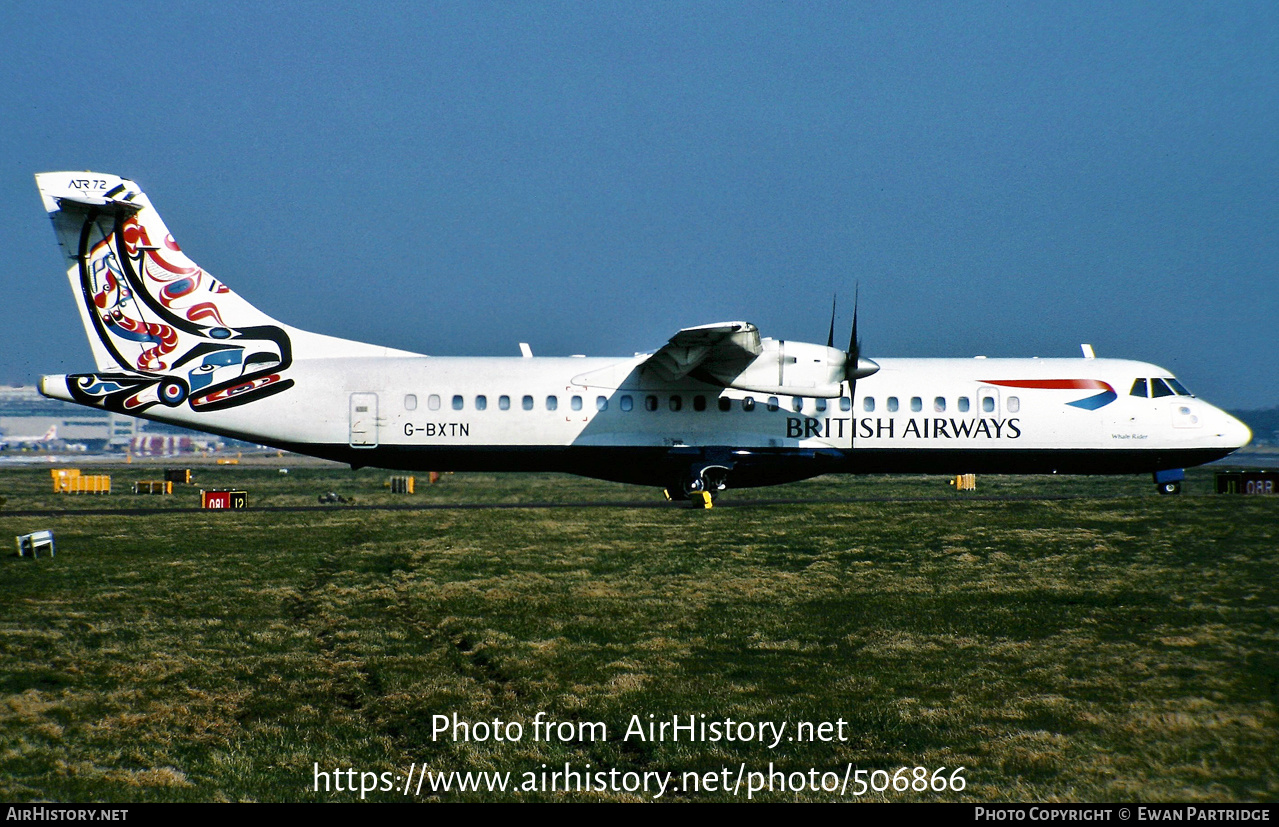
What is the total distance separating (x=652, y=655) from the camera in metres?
10.5

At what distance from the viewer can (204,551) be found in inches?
731

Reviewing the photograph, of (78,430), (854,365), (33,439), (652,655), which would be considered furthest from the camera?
(78,430)

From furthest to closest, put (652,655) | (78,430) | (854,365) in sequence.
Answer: (78,430), (854,365), (652,655)

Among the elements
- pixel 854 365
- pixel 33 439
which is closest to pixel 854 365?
pixel 854 365

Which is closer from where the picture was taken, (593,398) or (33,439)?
(593,398)

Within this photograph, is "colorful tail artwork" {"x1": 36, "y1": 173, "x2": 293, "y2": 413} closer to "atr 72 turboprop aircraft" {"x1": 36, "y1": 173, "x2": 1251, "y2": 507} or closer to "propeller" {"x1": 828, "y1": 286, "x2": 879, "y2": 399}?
"atr 72 turboprop aircraft" {"x1": 36, "y1": 173, "x2": 1251, "y2": 507}

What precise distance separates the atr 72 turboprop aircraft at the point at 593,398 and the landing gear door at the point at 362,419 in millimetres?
36

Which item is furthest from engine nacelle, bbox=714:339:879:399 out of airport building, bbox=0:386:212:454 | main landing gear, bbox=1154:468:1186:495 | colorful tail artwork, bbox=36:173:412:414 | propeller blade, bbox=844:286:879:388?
airport building, bbox=0:386:212:454

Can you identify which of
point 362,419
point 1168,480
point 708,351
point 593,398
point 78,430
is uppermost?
point 708,351

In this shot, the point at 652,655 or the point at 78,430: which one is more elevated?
the point at 78,430

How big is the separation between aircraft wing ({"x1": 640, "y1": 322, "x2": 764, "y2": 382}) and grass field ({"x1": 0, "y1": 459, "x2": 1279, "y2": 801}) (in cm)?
423

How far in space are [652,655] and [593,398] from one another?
47.2ft

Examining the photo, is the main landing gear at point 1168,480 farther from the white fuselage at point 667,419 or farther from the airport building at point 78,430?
the airport building at point 78,430

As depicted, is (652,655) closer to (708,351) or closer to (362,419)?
(708,351)
